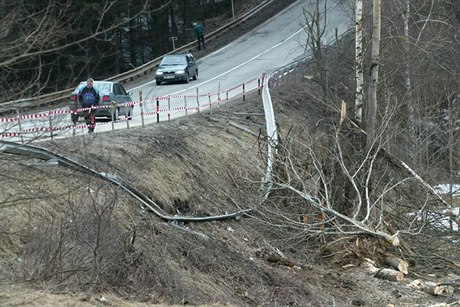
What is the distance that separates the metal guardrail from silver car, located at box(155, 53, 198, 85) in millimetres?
2248

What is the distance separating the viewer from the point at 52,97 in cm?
711

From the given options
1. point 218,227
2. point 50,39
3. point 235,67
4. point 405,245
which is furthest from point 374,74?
point 235,67

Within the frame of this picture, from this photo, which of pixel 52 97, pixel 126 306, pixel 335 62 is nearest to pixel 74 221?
pixel 126 306

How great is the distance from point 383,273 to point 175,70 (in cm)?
2679

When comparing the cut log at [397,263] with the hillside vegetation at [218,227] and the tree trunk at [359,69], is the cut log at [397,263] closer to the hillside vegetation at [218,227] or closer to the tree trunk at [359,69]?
the hillside vegetation at [218,227]

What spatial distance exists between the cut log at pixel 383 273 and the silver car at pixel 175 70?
25982 millimetres

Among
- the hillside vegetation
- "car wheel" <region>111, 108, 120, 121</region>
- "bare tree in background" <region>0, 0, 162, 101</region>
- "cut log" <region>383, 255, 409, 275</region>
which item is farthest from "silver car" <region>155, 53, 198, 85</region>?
"bare tree in background" <region>0, 0, 162, 101</region>

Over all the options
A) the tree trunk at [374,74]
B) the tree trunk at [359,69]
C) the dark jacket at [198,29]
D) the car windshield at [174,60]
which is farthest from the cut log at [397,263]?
the dark jacket at [198,29]

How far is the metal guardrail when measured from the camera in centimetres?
689

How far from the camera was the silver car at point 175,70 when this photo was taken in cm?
4053

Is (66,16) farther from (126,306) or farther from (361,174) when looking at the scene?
(361,174)

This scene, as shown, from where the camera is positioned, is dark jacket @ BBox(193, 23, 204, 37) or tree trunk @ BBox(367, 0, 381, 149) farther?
dark jacket @ BBox(193, 23, 204, 37)

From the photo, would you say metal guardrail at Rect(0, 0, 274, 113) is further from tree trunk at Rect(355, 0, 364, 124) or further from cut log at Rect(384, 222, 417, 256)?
tree trunk at Rect(355, 0, 364, 124)

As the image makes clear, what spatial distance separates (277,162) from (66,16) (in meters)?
12.6
